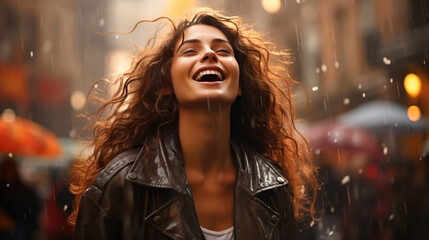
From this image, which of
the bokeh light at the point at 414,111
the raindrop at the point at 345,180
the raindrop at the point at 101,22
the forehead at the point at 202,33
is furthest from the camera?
the raindrop at the point at 101,22

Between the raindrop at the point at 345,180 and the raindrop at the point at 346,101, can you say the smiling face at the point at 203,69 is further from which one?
the raindrop at the point at 346,101

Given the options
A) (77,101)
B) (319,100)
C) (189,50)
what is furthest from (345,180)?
(77,101)

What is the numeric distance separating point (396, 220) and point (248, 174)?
4.46 meters

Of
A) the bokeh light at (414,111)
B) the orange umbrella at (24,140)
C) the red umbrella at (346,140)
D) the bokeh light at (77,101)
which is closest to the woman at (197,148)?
the red umbrella at (346,140)

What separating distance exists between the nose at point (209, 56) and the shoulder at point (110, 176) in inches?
31.0

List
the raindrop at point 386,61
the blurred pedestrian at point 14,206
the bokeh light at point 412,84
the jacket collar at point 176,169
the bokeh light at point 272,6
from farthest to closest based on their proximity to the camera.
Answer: the bokeh light at point 272,6 → the raindrop at point 386,61 → the bokeh light at point 412,84 → the blurred pedestrian at point 14,206 → the jacket collar at point 176,169

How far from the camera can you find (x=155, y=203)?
2492mm

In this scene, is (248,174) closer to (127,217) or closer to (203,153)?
(203,153)

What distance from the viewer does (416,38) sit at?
1221 cm

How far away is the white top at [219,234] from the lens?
2.55m

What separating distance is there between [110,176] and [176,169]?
1.35 ft

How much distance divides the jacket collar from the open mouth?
0.44 meters

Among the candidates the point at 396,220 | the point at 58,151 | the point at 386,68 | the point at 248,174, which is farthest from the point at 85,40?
the point at 248,174

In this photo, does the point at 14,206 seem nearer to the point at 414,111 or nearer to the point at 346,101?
the point at 414,111
